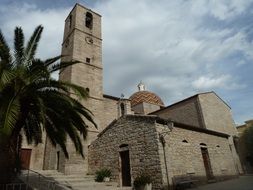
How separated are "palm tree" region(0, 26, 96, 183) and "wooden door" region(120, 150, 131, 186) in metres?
5.38

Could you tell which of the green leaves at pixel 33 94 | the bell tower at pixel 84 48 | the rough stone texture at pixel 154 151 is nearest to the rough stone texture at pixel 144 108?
the bell tower at pixel 84 48

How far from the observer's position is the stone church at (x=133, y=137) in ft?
42.5

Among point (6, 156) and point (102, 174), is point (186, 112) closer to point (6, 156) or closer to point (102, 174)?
point (102, 174)

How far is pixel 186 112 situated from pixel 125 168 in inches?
463

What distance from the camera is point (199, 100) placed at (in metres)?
22.5

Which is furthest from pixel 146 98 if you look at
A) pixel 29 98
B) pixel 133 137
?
pixel 29 98

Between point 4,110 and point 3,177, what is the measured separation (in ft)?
8.79

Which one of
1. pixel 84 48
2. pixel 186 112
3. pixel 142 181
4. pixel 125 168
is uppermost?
pixel 84 48

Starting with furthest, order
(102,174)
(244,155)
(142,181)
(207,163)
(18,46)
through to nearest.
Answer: (244,155), (207,163), (102,174), (142,181), (18,46)

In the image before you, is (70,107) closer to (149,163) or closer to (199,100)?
(149,163)

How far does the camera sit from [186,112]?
23828 millimetres

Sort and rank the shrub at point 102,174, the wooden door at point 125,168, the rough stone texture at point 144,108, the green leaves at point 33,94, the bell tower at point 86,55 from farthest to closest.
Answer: the rough stone texture at point 144,108
the bell tower at point 86,55
the shrub at point 102,174
the wooden door at point 125,168
the green leaves at point 33,94

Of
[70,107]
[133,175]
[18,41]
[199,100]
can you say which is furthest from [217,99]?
[18,41]

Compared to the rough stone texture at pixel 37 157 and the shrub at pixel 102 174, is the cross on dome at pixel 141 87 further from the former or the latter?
the shrub at pixel 102 174
